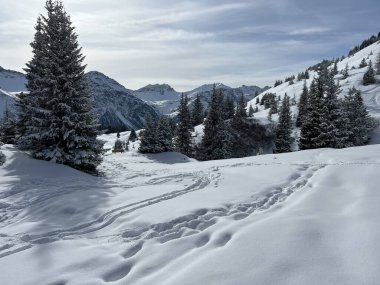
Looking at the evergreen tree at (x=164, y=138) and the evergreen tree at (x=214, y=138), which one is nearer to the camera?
the evergreen tree at (x=164, y=138)

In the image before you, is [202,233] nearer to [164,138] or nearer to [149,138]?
[149,138]

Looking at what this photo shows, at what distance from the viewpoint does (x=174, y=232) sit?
22.3ft

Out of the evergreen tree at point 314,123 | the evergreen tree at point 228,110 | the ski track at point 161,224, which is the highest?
the evergreen tree at point 228,110

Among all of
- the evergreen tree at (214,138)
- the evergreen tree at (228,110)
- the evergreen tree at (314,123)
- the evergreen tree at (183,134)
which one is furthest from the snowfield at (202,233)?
the evergreen tree at (228,110)

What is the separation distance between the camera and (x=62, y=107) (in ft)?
64.1

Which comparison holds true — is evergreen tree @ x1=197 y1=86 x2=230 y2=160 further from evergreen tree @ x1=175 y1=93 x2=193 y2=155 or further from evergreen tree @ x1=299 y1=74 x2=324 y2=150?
evergreen tree @ x1=299 y1=74 x2=324 y2=150

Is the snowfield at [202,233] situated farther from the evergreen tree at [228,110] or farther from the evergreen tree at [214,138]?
the evergreen tree at [228,110]

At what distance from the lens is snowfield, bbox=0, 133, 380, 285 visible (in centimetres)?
504

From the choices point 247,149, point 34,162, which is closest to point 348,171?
point 34,162

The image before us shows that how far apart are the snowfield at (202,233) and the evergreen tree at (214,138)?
30.5 m

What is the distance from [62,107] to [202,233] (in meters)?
15.5

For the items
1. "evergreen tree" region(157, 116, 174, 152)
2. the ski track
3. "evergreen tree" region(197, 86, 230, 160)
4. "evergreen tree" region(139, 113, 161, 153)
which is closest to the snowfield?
the ski track

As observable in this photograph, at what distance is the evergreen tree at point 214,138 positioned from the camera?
140 feet

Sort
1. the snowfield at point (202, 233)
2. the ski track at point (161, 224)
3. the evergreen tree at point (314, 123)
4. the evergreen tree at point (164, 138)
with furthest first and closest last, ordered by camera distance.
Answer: the evergreen tree at point (164, 138)
the evergreen tree at point (314, 123)
the ski track at point (161, 224)
the snowfield at point (202, 233)
